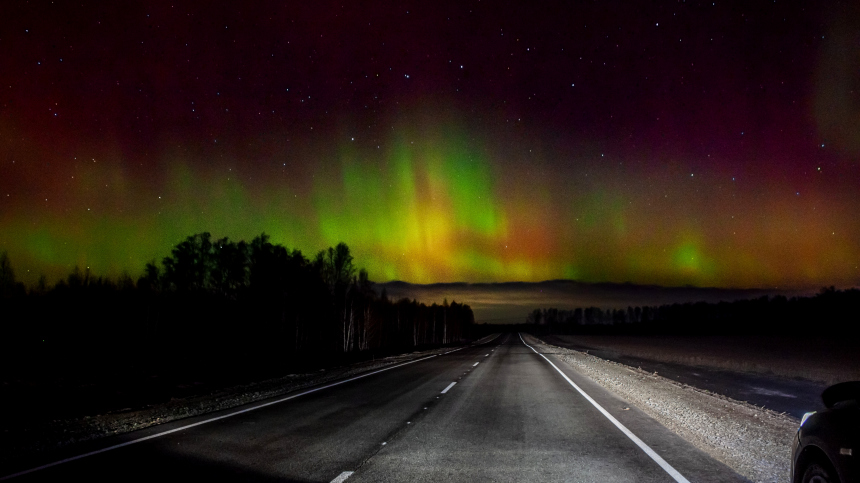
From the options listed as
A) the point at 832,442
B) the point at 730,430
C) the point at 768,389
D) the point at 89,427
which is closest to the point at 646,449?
the point at 730,430

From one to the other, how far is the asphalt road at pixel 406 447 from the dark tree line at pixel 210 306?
140 ft

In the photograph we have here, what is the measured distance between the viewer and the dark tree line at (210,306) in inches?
2144

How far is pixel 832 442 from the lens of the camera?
138 inches

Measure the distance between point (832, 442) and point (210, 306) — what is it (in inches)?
2779

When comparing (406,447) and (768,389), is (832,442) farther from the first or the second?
(768,389)

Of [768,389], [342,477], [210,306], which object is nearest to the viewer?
[342,477]

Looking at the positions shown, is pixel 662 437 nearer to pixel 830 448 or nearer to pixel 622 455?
pixel 622 455

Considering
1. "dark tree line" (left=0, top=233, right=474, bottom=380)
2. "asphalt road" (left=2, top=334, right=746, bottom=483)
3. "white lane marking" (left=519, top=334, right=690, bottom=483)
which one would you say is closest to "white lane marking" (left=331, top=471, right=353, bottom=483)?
"asphalt road" (left=2, top=334, right=746, bottom=483)

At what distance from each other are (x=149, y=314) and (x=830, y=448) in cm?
6890

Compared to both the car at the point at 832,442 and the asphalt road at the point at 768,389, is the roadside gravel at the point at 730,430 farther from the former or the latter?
the asphalt road at the point at 768,389

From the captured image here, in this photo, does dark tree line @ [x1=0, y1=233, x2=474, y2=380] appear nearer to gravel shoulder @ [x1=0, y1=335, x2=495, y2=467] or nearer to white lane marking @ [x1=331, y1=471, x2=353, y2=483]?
gravel shoulder @ [x1=0, y1=335, x2=495, y2=467]

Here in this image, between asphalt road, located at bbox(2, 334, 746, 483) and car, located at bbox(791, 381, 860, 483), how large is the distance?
2.07 m

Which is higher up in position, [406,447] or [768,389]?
[406,447]

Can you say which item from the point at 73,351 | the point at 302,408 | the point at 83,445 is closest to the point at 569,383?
the point at 302,408
